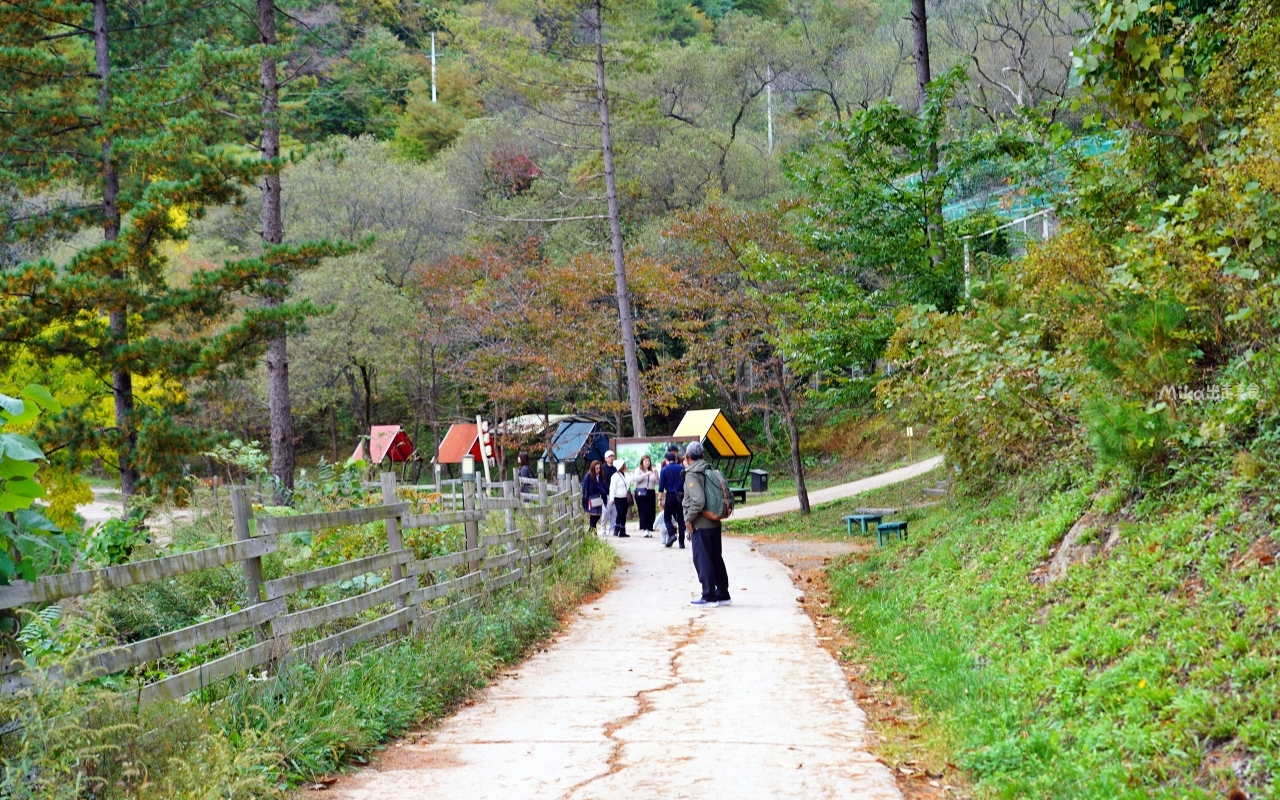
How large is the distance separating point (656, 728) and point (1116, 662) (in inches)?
99.6

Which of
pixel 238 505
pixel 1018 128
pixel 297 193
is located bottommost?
pixel 238 505

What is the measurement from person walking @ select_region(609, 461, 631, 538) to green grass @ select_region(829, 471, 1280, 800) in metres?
13.5

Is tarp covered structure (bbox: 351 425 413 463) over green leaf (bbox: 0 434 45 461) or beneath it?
over

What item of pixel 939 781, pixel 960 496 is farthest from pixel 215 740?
pixel 960 496

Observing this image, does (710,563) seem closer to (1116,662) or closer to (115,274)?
(1116,662)

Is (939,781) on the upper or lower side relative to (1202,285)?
lower

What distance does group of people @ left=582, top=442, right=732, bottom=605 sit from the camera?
488 inches

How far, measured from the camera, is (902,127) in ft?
56.7

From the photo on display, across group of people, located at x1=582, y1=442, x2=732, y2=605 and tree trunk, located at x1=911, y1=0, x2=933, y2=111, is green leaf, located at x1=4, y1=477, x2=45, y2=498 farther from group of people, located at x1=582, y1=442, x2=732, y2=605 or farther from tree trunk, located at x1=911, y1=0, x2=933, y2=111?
tree trunk, located at x1=911, y1=0, x2=933, y2=111

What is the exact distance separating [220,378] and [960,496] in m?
15.4

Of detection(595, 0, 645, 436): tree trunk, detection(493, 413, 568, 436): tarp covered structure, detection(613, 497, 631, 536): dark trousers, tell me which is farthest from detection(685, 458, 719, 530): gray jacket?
detection(493, 413, 568, 436): tarp covered structure

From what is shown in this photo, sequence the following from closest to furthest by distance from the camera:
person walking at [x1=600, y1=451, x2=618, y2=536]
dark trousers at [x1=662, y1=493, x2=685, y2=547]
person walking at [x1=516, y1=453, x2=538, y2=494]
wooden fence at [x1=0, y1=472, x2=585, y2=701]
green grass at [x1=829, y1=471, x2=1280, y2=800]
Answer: green grass at [x1=829, y1=471, x2=1280, y2=800] < wooden fence at [x1=0, y1=472, x2=585, y2=701] < person walking at [x1=516, y1=453, x2=538, y2=494] < dark trousers at [x1=662, y1=493, x2=685, y2=547] < person walking at [x1=600, y1=451, x2=618, y2=536]

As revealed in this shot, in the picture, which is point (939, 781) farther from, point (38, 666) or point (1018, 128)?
point (1018, 128)

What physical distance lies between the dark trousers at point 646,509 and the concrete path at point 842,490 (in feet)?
16.0
